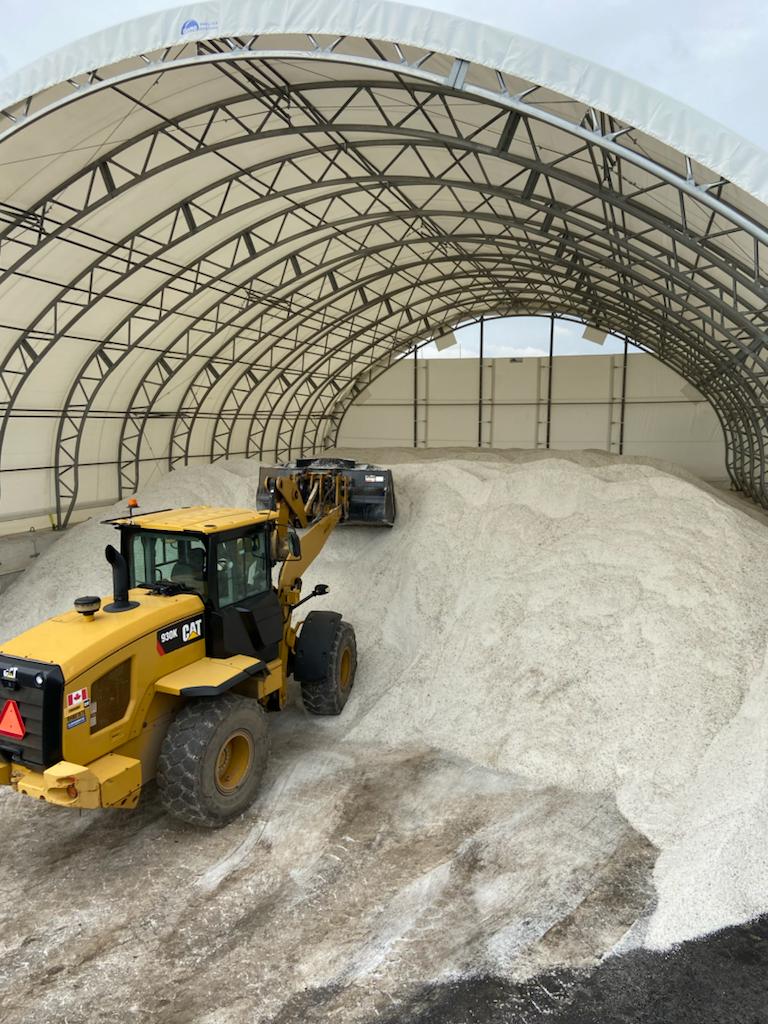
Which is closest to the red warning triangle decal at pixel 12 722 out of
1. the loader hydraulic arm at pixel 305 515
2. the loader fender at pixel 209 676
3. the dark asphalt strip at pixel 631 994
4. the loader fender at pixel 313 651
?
the loader fender at pixel 209 676

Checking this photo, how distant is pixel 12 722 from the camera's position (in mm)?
6008

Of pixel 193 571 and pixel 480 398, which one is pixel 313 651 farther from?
pixel 480 398

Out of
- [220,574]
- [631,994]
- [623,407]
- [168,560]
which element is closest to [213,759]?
[220,574]

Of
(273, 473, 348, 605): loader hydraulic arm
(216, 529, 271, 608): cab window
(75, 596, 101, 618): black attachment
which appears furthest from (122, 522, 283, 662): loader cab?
(75, 596, 101, 618): black attachment

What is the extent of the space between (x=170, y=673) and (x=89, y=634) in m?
0.96

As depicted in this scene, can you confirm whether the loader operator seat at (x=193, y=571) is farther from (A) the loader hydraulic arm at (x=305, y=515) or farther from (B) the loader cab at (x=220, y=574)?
(A) the loader hydraulic arm at (x=305, y=515)

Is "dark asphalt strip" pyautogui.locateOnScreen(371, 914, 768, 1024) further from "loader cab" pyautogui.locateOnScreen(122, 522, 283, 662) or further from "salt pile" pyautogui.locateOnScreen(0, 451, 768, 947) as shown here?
"loader cab" pyautogui.locateOnScreen(122, 522, 283, 662)

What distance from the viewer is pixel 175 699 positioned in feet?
23.3

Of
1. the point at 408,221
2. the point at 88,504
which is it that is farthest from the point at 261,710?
the point at 408,221

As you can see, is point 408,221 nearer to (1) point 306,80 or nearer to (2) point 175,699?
(1) point 306,80

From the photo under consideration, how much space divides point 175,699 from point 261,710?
926 mm

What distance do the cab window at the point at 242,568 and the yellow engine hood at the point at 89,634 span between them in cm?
57

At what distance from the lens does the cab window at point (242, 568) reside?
7660 mm

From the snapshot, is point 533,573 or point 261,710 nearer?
point 261,710
